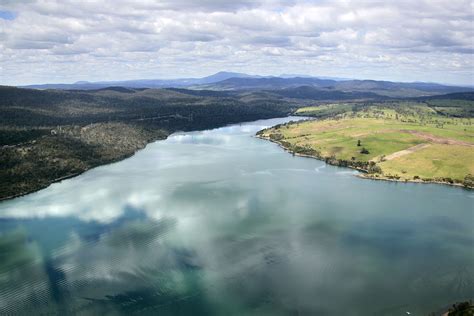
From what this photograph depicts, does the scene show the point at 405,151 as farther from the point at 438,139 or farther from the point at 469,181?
the point at 469,181

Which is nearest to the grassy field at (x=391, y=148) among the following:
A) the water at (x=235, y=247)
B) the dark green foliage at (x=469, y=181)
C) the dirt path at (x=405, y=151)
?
the dirt path at (x=405, y=151)

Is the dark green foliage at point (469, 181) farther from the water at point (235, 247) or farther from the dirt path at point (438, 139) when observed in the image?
the dirt path at point (438, 139)

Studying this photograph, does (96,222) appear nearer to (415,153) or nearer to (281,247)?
(281,247)

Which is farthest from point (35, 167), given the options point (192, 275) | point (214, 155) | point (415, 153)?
point (415, 153)

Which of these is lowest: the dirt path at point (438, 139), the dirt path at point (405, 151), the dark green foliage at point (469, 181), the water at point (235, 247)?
the water at point (235, 247)

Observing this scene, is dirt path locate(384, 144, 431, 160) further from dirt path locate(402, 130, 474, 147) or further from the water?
the water

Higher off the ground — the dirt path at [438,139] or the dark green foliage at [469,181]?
the dirt path at [438,139]
